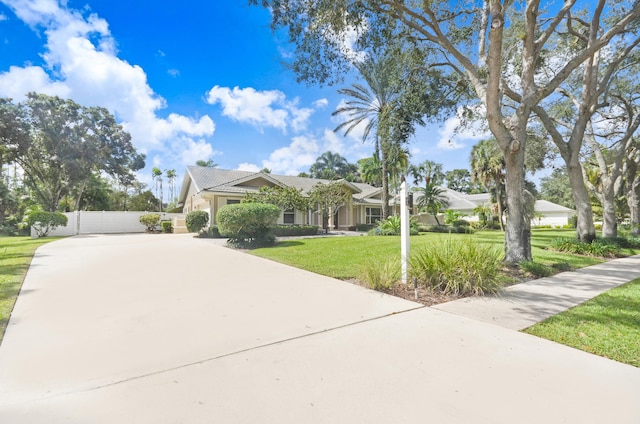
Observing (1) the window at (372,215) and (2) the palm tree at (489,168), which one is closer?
(2) the palm tree at (489,168)

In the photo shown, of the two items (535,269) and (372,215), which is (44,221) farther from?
(535,269)

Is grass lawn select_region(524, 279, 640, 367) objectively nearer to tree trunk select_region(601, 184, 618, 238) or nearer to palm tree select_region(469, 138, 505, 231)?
tree trunk select_region(601, 184, 618, 238)

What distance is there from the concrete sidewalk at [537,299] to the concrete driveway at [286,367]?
426 mm

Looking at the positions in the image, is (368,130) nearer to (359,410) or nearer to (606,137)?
(606,137)

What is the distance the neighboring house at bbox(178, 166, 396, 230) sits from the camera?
19.8 m

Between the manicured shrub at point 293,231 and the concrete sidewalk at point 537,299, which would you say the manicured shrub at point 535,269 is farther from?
the manicured shrub at point 293,231

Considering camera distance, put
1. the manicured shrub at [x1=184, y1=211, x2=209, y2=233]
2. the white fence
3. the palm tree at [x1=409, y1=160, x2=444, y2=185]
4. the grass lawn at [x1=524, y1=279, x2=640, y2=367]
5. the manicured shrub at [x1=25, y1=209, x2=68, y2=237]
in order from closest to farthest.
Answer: the grass lawn at [x1=524, y1=279, x2=640, y2=367] < the manicured shrub at [x1=184, y1=211, x2=209, y2=233] < the manicured shrub at [x1=25, y1=209, x2=68, y2=237] < the white fence < the palm tree at [x1=409, y1=160, x2=444, y2=185]

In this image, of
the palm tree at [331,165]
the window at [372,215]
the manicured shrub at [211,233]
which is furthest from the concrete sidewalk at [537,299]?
the palm tree at [331,165]

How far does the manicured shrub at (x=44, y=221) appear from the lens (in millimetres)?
19422

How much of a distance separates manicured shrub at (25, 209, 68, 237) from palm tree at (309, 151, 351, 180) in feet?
110

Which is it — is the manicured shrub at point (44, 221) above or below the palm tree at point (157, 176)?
below

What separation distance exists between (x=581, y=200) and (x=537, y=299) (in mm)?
9195

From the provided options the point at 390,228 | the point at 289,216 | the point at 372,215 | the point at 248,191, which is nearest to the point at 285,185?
the point at 289,216

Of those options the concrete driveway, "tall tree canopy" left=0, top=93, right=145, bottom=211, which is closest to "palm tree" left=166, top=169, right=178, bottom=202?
"tall tree canopy" left=0, top=93, right=145, bottom=211
